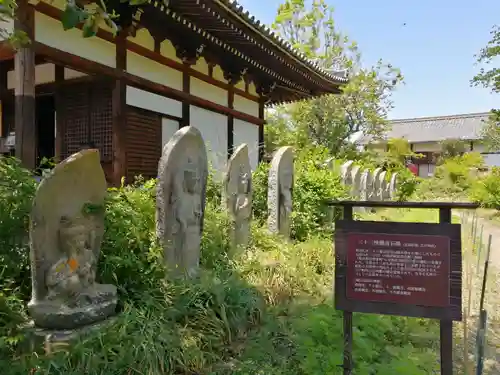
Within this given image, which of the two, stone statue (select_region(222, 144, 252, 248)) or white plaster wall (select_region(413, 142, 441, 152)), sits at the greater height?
white plaster wall (select_region(413, 142, 441, 152))

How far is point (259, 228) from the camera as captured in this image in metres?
6.42

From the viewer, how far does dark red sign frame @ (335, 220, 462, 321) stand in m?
2.54

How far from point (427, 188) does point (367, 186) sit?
12173 mm

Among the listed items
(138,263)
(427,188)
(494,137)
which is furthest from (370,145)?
(138,263)

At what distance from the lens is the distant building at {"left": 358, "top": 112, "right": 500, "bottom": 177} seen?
111 ft

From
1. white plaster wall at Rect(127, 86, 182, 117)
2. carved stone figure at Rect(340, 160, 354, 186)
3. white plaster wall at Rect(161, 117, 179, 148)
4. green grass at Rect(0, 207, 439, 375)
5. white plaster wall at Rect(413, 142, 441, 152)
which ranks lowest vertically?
green grass at Rect(0, 207, 439, 375)

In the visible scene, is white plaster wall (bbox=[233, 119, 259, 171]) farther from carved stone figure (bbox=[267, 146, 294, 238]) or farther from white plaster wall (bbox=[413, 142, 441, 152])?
white plaster wall (bbox=[413, 142, 441, 152])

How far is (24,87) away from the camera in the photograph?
17.5ft

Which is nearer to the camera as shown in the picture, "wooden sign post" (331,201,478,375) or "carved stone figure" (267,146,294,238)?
"wooden sign post" (331,201,478,375)

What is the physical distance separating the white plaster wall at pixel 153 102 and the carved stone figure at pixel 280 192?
2.52 m

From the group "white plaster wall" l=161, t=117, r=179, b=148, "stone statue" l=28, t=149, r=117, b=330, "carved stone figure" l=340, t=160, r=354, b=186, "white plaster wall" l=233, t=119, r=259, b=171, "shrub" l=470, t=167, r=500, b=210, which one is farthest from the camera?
"shrub" l=470, t=167, r=500, b=210

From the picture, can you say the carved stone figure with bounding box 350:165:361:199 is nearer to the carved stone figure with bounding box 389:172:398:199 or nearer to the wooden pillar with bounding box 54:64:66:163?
the carved stone figure with bounding box 389:172:398:199

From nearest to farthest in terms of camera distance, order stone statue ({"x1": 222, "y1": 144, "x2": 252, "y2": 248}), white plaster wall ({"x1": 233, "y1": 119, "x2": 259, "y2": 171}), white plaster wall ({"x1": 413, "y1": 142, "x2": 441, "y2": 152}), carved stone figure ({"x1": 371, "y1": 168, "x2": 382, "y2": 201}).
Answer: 1. stone statue ({"x1": 222, "y1": 144, "x2": 252, "y2": 248})
2. white plaster wall ({"x1": 233, "y1": 119, "x2": 259, "y2": 171})
3. carved stone figure ({"x1": 371, "y1": 168, "x2": 382, "y2": 201})
4. white plaster wall ({"x1": 413, "y1": 142, "x2": 441, "y2": 152})

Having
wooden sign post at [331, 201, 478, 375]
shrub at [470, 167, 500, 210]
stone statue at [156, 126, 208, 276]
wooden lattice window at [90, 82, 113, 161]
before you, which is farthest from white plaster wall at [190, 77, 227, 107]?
shrub at [470, 167, 500, 210]
